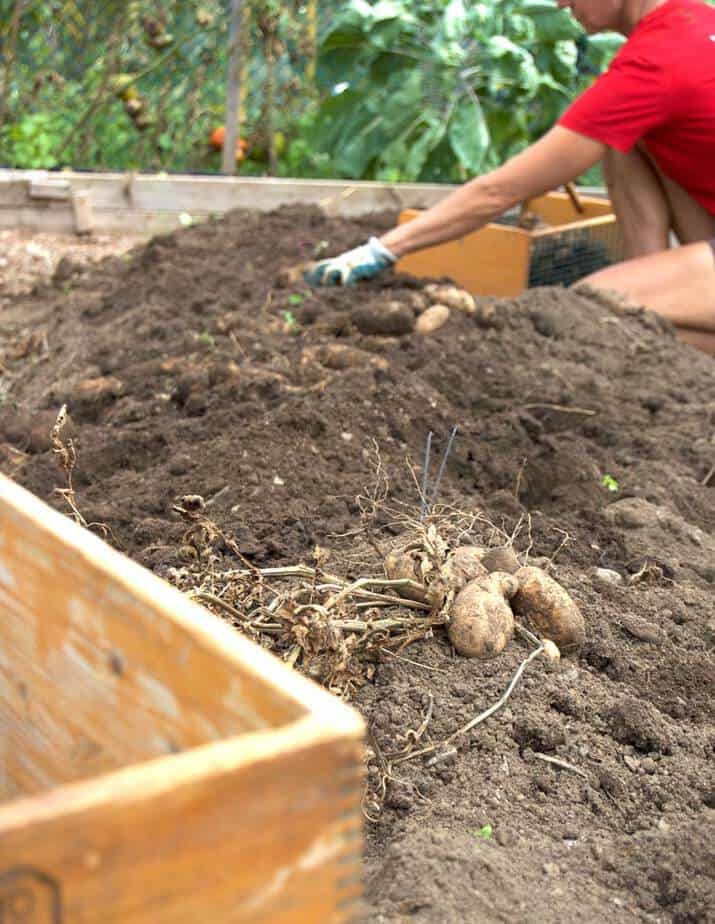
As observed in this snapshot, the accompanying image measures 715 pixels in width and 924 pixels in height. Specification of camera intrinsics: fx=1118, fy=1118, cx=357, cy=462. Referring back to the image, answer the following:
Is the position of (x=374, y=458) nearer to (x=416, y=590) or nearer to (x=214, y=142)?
(x=416, y=590)

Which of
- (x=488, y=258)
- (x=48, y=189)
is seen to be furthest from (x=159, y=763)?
(x=48, y=189)

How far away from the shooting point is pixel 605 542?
2.68m

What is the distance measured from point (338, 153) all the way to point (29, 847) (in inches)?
278

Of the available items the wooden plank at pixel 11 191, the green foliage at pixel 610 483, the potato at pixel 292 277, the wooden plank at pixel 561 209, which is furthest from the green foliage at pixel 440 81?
the green foliage at pixel 610 483

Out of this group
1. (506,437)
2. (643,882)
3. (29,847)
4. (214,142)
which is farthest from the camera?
(214,142)

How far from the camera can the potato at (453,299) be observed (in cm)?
400

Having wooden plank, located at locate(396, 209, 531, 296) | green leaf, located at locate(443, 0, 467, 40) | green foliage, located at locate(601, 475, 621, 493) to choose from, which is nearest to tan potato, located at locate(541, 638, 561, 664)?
green foliage, located at locate(601, 475, 621, 493)

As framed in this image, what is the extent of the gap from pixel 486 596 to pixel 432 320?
1.91 meters

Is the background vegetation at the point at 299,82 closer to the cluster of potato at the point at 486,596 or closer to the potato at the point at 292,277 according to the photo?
the potato at the point at 292,277

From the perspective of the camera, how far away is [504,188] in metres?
4.23

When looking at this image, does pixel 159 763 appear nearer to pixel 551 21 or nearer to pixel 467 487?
Result: pixel 467 487

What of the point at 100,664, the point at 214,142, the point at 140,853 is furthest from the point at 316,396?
the point at 214,142

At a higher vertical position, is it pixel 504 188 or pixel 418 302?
pixel 504 188

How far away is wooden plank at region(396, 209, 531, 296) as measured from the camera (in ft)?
15.6
